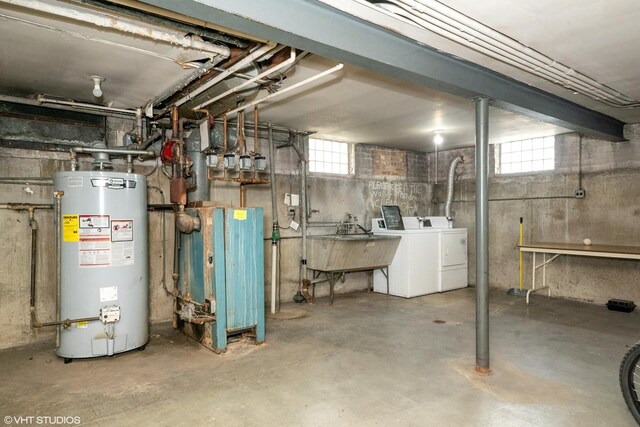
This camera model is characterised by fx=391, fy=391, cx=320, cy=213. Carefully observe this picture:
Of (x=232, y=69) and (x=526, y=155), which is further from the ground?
(x=232, y=69)

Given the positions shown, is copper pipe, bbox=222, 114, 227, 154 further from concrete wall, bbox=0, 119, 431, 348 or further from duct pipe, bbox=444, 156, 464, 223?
duct pipe, bbox=444, 156, 464, 223

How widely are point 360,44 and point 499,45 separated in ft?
3.41

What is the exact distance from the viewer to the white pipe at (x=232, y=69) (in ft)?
8.41

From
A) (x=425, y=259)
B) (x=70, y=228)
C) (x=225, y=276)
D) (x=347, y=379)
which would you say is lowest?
(x=347, y=379)

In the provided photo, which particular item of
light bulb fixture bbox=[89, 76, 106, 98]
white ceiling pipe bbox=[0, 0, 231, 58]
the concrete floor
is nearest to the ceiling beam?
white ceiling pipe bbox=[0, 0, 231, 58]

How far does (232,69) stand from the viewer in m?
2.92

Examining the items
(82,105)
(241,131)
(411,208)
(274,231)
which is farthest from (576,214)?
(82,105)

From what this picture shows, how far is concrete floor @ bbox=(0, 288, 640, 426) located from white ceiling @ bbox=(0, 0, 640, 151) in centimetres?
245

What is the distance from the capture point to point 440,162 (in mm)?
7605

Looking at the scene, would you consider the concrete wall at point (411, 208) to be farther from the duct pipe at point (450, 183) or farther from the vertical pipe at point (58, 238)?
the vertical pipe at point (58, 238)

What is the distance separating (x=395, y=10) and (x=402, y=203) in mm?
5248

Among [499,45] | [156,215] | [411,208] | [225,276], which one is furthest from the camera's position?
[411,208]

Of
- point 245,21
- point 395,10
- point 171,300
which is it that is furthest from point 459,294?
point 245,21

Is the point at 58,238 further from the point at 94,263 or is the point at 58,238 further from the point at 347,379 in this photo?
the point at 347,379
